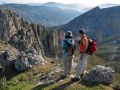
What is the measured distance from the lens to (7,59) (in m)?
37.2

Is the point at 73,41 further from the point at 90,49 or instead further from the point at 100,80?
the point at 100,80

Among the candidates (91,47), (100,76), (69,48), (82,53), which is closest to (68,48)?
(69,48)

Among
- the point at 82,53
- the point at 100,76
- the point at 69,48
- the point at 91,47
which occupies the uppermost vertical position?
the point at 91,47

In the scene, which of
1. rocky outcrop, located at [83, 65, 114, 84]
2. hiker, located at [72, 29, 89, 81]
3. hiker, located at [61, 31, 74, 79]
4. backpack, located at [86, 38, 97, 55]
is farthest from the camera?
hiker, located at [61, 31, 74, 79]

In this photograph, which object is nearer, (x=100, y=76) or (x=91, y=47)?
(x=91, y=47)

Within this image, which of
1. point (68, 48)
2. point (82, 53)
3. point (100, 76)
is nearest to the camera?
point (82, 53)

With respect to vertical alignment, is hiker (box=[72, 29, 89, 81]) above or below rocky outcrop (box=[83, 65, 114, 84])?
above

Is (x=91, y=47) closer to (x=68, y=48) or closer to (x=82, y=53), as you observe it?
(x=82, y=53)

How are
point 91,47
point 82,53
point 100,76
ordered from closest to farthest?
1. point 91,47
2. point 82,53
3. point 100,76

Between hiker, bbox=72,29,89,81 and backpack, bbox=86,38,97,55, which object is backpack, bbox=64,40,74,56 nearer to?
hiker, bbox=72,29,89,81

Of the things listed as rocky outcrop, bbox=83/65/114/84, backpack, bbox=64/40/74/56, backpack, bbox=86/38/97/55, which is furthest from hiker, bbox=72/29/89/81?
backpack, bbox=64/40/74/56

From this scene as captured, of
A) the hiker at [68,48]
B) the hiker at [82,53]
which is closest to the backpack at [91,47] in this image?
the hiker at [82,53]

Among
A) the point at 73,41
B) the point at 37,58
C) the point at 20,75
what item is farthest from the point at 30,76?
the point at 73,41

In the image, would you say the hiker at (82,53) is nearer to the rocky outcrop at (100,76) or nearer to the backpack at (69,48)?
the rocky outcrop at (100,76)
